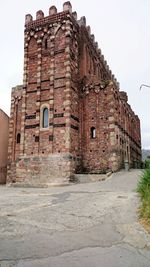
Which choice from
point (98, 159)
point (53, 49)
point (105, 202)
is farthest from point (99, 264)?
point (53, 49)

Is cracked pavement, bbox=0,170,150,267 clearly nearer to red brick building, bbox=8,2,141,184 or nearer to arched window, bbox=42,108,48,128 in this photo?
red brick building, bbox=8,2,141,184

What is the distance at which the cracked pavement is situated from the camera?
4.54 metres

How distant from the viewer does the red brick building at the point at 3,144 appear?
79.9 feet

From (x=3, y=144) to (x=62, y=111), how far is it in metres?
8.42

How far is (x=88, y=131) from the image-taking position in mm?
20891

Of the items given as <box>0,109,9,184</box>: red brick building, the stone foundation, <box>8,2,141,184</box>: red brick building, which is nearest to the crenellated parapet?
<box>8,2,141,184</box>: red brick building

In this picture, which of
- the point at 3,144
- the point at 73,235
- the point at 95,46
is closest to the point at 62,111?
the point at 3,144

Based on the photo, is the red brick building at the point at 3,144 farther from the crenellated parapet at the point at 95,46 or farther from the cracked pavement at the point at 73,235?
the cracked pavement at the point at 73,235

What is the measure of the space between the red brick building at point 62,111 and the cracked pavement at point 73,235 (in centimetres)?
963

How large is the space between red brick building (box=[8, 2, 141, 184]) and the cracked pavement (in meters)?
9.63

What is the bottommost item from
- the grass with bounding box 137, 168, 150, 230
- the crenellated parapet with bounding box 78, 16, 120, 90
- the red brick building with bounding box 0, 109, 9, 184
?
Result: the grass with bounding box 137, 168, 150, 230

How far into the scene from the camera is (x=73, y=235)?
5.96 meters

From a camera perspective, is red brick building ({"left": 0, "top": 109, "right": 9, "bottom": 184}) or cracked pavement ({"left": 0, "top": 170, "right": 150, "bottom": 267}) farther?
red brick building ({"left": 0, "top": 109, "right": 9, "bottom": 184})

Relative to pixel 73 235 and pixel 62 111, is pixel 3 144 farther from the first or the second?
pixel 73 235
